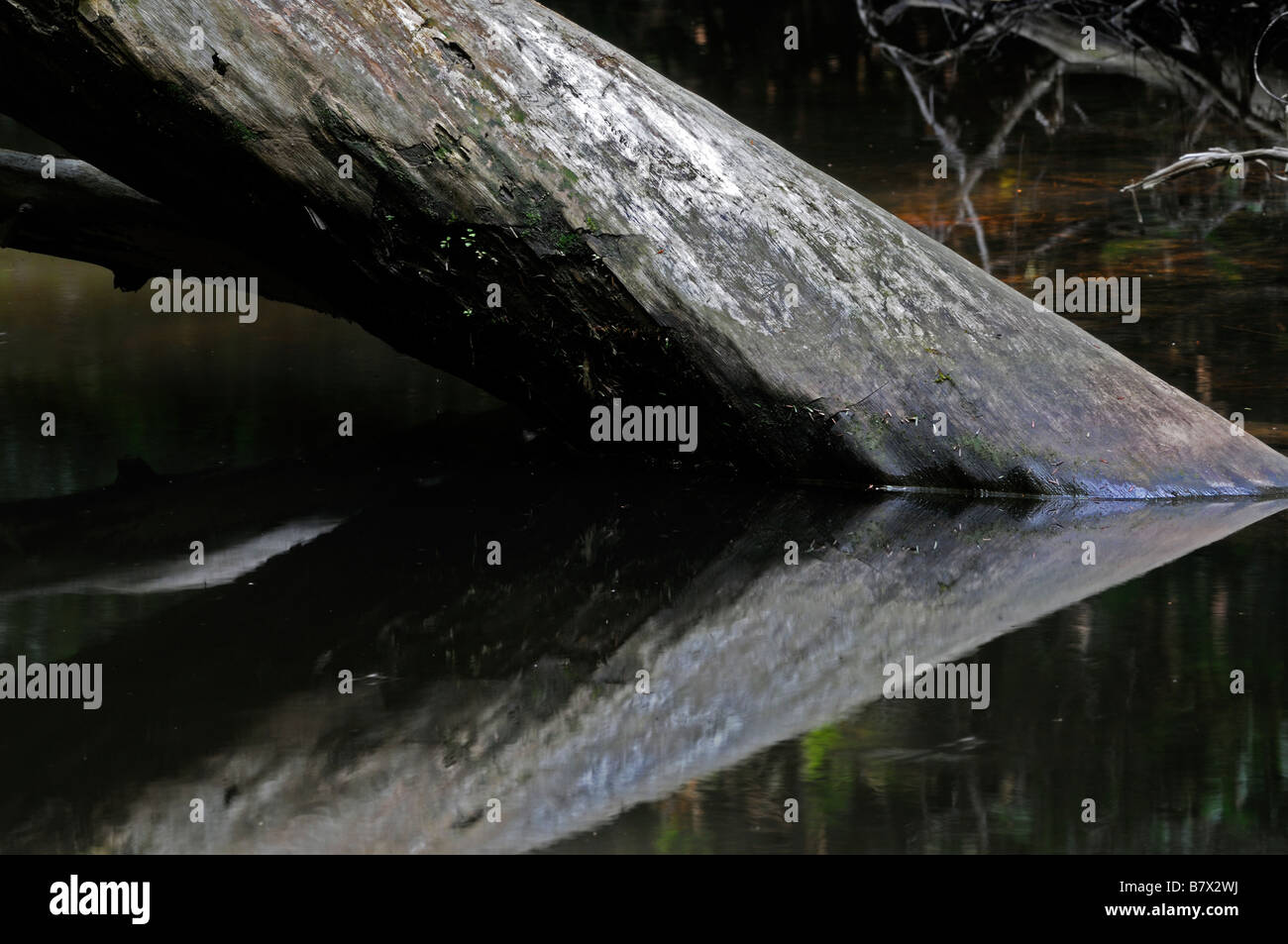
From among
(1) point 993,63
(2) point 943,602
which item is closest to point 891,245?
(2) point 943,602

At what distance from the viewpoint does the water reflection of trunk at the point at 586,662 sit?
3.94m

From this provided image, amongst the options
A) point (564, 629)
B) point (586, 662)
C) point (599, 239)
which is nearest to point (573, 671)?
point (586, 662)

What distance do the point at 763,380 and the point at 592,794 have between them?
2677mm

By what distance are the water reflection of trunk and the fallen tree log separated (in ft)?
1.11

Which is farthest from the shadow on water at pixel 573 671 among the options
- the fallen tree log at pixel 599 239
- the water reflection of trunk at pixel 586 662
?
the fallen tree log at pixel 599 239

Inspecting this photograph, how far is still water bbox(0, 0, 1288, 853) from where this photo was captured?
3.88 metres

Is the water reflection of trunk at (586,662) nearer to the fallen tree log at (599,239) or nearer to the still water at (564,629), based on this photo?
the still water at (564,629)

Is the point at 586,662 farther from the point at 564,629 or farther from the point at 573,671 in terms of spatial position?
the point at 564,629

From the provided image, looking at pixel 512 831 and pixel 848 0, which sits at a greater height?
pixel 848 0

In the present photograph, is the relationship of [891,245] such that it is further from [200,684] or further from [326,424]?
[200,684]

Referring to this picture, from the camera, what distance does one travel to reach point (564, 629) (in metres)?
5.07
